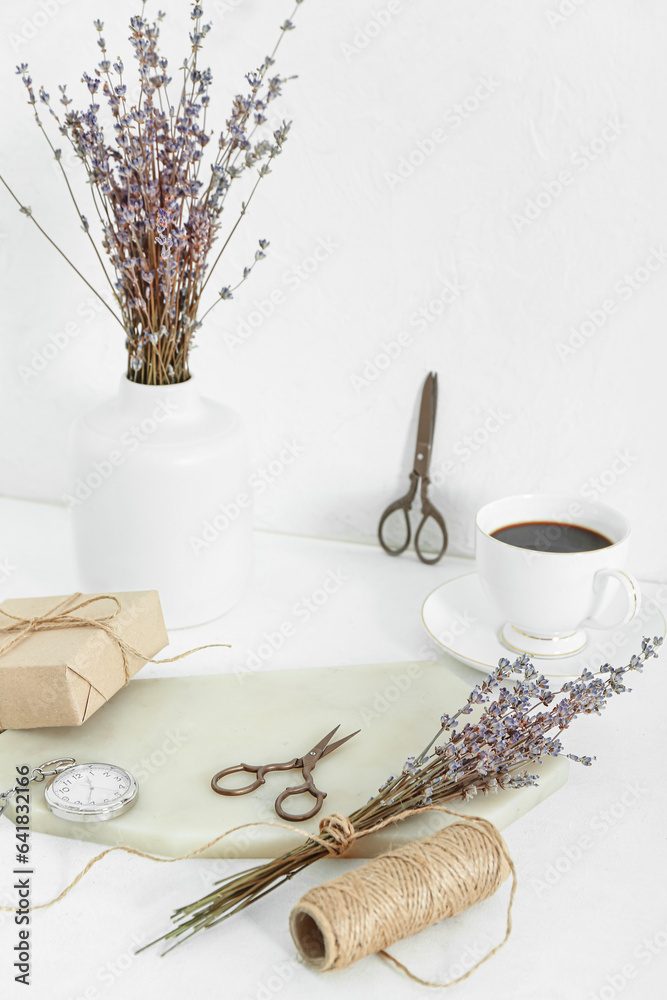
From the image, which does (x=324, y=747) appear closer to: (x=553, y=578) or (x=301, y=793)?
(x=301, y=793)

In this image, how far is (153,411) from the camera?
2.91 ft

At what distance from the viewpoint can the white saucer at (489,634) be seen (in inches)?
33.7

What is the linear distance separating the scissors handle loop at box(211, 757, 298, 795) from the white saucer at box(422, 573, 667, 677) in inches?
8.4

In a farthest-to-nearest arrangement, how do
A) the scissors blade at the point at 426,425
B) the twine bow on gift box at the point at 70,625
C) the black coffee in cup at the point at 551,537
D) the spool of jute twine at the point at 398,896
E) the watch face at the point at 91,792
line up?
the scissors blade at the point at 426,425
the black coffee in cup at the point at 551,537
the twine bow on gift box at the point at 70,625
the watch face at the point at 91,792
the spool of jute twine at the point at 398,896

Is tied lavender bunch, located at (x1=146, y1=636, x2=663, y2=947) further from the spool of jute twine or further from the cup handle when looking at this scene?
the cup handle

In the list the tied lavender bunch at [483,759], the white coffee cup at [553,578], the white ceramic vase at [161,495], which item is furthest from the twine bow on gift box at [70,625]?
the white coffee cup at [553,578]

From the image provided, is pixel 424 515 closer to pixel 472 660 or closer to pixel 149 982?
pixel 472 660

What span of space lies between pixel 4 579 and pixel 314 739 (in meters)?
0.46

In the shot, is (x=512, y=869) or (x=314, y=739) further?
(x=314, y=739)

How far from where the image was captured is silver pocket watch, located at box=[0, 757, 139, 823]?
654mm

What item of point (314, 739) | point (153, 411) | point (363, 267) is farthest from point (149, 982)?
point (363, 267)

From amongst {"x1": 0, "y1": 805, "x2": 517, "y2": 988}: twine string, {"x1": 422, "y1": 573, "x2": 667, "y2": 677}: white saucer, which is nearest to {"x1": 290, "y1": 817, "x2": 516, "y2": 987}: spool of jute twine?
{"x1": 0, "y1": 805, "x2": 517, "y2": 988}: twine string

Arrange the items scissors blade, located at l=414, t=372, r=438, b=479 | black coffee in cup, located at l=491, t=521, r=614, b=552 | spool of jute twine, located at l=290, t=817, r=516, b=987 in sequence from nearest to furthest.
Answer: spool of jute twine, located at l=290, t=817, r=516, b=987
black coffee in cup, located at l=491, t=521, r=614, b=552
scissors blade, located at l=414, t=372, r=438, b=479

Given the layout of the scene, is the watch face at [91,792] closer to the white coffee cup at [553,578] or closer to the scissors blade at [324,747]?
the scissors blade at [324,747]
